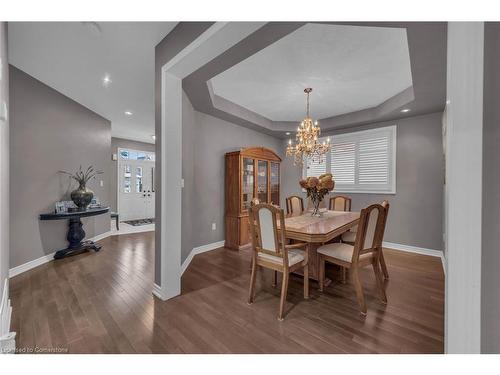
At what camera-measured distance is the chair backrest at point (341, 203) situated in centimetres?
348

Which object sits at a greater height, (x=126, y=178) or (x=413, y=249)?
(x=126, y=178)

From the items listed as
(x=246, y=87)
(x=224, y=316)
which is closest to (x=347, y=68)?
(x=246, y=87)

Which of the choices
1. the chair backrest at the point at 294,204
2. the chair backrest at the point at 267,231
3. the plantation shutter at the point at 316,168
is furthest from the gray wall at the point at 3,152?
the plantation shutter at the point at 316,168

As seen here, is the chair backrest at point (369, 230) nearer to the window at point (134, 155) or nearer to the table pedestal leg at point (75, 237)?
the table pedestal leg at point (75, 237)

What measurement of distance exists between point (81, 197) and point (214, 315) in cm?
292

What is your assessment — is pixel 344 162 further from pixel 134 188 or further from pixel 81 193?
pixel 134 188

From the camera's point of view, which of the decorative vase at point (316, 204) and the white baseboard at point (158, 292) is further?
the decorative vase at point (316, 204)

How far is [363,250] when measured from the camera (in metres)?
1.91

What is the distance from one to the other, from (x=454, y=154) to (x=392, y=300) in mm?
1822

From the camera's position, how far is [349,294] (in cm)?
211

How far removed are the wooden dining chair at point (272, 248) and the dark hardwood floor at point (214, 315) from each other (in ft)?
0.77

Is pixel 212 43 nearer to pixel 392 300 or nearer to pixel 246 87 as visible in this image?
pixel 246 87

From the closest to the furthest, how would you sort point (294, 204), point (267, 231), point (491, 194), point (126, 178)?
point (491, 194) → point (267, 231) → point (294, 204) → point (126, 178)

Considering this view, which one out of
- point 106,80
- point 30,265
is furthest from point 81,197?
point 106,80
